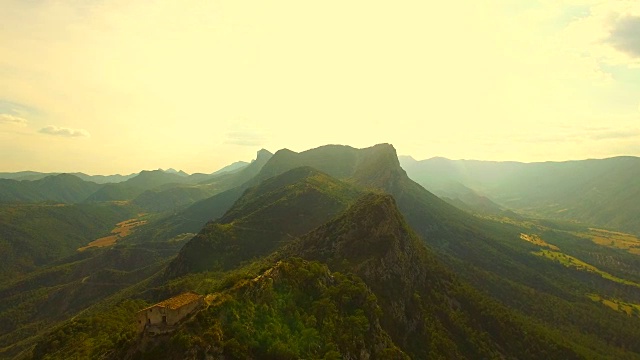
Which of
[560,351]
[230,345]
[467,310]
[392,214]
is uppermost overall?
[392,214]

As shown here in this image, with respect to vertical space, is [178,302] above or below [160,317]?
above

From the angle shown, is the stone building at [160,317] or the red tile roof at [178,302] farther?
the red tile roof at [178,302]

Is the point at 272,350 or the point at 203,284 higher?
the point at 272,350

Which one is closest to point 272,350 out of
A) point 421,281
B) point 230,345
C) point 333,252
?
point 230,345

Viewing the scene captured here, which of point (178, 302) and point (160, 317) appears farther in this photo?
point (178, 302)

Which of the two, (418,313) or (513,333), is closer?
(418,313)

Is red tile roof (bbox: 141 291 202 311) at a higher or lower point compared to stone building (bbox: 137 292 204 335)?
higher

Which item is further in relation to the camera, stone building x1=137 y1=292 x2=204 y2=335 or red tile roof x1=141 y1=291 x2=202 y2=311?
red tile roof x1=141 y1=291 x2=202 y2=311

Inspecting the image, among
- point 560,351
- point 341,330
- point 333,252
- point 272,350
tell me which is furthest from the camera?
point 560,351

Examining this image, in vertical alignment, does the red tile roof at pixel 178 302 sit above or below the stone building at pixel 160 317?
above

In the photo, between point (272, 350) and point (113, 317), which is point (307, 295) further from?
point (113, 317)

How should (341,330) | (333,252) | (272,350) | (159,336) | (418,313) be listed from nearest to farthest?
1. (159,336)
2. (272,350)
3. (341,330)
4. (418,313)
5. (333,252)
